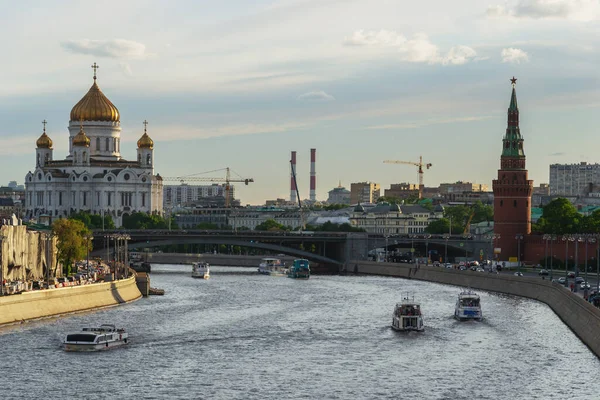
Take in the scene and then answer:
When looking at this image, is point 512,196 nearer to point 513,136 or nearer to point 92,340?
point 513,136

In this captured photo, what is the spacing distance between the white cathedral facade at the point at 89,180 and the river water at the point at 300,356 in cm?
10747

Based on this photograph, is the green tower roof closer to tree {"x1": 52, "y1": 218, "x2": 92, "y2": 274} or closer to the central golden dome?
tree {"x1": 52, "y1": 218, "x2": 92, "y2": 274}

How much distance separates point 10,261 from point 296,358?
26.2 m

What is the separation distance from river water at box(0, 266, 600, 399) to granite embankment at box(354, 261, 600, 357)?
80 centimetres

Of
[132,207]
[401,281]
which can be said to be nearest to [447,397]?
[401,281]

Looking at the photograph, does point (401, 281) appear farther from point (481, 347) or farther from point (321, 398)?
point (321, 398)

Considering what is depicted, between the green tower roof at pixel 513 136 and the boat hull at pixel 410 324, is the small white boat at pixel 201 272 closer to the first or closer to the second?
the green tower roof at pixel 513 136

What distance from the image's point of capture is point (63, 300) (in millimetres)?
74312

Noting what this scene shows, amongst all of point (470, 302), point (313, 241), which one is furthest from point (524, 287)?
point (313, 241)

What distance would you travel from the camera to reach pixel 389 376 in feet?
183

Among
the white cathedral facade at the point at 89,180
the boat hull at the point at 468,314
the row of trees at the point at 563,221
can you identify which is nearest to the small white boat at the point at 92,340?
the boat hull at the point at 468,314

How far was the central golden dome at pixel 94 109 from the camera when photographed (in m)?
197

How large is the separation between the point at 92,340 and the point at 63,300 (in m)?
13.2

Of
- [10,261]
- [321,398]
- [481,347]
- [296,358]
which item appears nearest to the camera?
[321,398]
